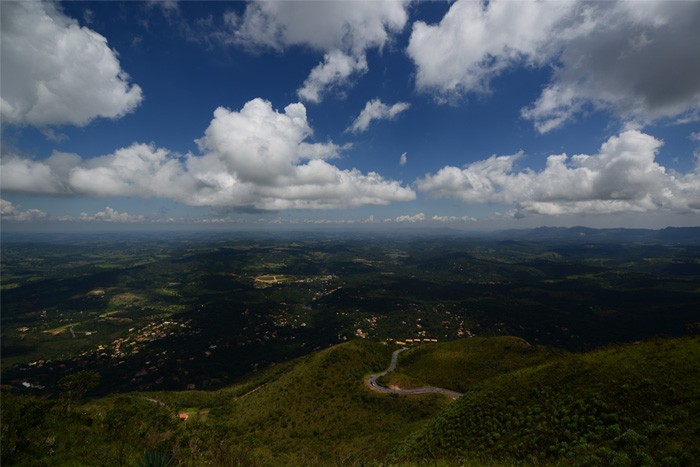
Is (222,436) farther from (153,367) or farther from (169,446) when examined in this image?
(153,367)

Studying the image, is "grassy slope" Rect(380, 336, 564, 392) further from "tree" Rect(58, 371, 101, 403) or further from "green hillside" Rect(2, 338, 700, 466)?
→ "tree" Rect(58, 371, 101, 403)

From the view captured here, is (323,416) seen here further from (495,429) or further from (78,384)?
(78,384)

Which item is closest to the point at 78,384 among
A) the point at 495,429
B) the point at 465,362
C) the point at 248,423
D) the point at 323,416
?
the point at 248,423

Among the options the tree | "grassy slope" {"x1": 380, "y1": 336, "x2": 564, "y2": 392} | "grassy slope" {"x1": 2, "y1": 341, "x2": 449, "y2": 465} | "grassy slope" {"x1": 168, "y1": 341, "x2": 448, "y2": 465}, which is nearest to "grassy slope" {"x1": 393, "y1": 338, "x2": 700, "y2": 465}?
"grassy slope" {"x1": 2, "y1": 341, "x2": 449, "y2": 465}

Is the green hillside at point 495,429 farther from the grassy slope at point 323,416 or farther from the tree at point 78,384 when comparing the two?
the tree at point 78,384

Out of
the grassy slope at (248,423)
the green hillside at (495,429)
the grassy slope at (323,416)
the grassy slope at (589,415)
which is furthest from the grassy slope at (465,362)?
the grassy slope at (589,415)

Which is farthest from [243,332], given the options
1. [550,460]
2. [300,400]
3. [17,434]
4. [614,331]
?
[614,331]
